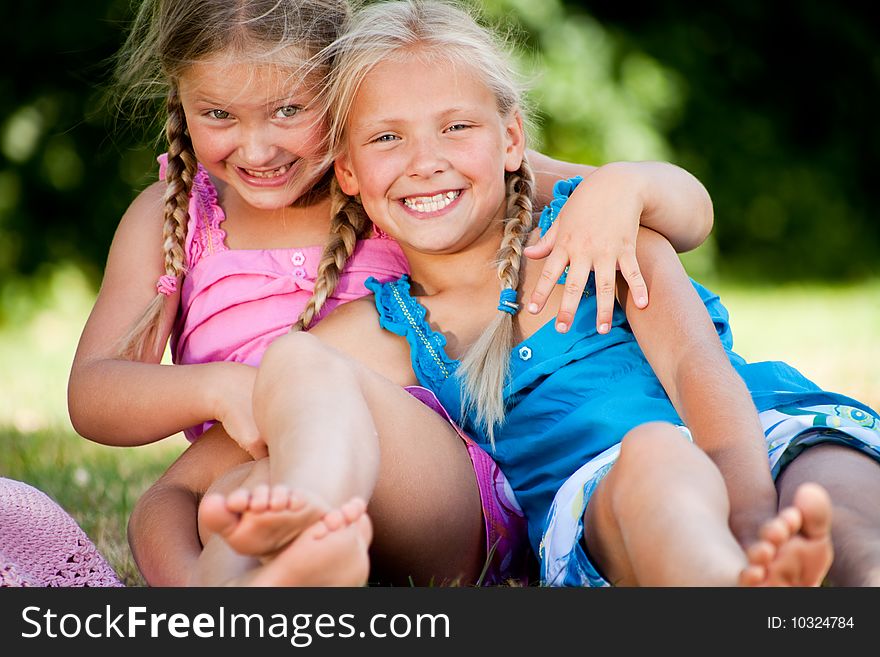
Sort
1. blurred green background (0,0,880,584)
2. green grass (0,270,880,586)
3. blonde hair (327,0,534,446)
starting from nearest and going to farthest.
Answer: blonde hair (327,0,534,446)
green grass (0,270,880,586)
blurred green background (0,0,880,584)

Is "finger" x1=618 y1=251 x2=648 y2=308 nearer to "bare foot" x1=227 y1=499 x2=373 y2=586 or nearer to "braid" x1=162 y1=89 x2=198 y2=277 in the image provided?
"bare foot" x1=227 y1=499 x2=373 y2=586

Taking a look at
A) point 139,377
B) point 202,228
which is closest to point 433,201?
point 202,228

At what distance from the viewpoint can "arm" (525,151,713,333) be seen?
6.94 feet

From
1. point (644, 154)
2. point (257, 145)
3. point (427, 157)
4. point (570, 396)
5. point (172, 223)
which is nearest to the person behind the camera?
point (570, 396)

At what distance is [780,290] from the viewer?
888 centimetres

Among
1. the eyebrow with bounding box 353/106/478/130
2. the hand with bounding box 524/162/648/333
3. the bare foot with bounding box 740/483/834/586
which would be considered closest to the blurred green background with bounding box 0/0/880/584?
the eyebrow with bounding box 353/106/478/130

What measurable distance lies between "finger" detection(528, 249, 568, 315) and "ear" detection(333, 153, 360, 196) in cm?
60

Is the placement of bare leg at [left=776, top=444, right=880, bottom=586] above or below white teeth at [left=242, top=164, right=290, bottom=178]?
below

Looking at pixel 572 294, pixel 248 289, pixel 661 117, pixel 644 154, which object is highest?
pixel 661 117

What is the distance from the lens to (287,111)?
2557mm

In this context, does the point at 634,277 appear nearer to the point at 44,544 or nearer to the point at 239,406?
the point at 239,406

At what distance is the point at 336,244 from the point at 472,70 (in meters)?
0.50

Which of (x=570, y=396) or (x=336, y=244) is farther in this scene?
(x=336, y=244)
